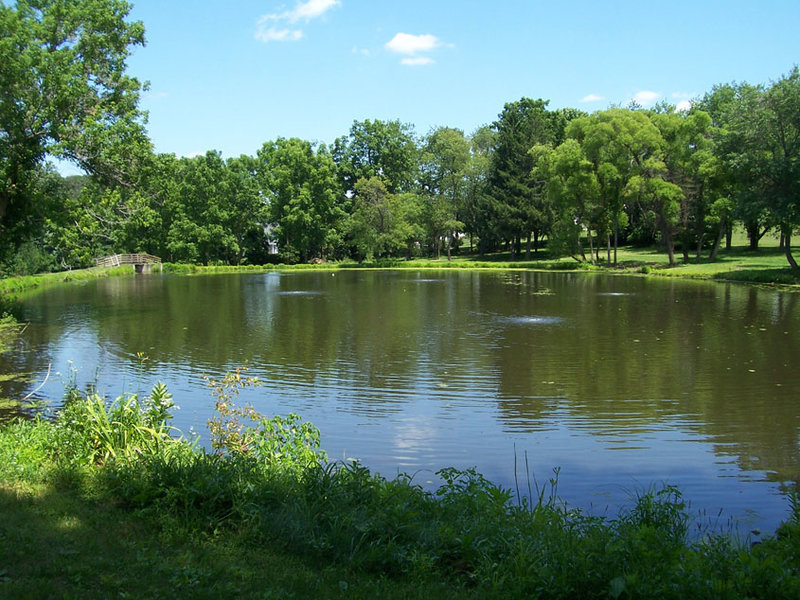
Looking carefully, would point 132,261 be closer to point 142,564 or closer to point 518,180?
point 518,180

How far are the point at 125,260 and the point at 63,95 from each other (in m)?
46.8

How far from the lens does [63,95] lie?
64.2 ft

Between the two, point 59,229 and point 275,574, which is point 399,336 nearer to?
point 59,229

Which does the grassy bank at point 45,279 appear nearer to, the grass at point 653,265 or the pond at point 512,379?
the grass at point 653,265

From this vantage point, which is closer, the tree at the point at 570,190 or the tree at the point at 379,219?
the tree at the point at 570,190

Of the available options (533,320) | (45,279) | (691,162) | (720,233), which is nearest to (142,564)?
(533,320)

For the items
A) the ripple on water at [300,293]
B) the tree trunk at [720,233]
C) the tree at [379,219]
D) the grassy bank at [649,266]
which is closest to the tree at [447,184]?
the tree at [379,219]

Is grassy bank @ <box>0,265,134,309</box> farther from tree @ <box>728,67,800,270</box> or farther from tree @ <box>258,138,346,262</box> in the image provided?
tree @ <box>728,67,800,270</box>

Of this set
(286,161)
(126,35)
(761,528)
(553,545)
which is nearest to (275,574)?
(553,545)

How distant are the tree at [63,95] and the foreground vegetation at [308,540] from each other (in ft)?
52.3

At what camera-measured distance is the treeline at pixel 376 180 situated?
2033 cm

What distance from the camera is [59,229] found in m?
20.3

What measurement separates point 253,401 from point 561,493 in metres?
6.12

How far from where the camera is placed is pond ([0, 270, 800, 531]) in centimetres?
793
